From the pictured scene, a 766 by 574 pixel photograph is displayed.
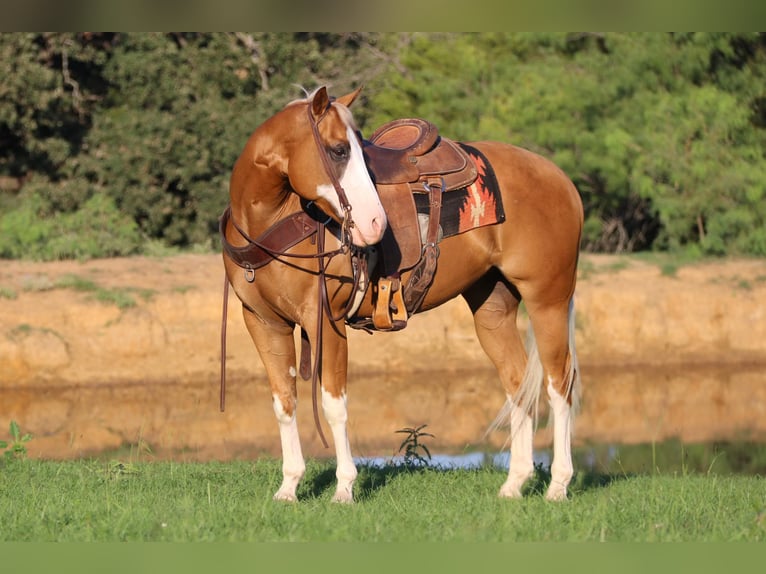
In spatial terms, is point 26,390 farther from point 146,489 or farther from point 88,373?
point 146,489

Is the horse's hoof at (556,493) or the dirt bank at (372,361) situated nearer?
the horse's hoof at (556,493)

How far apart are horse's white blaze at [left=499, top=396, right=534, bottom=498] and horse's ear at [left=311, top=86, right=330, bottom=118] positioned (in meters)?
2.37

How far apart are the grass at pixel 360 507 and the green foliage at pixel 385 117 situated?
1284 centimetres

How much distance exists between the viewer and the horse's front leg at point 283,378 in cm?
630

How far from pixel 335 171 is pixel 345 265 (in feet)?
2.12

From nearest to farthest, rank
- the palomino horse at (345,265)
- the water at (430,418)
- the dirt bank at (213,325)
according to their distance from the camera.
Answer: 1. the palomino horse at (345,265)
2. the water at (430,418)
3. the dirt bank at (213,325)

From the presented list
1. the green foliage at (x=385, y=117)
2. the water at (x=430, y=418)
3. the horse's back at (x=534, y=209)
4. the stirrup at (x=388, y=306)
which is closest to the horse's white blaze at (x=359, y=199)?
the stirrup at (x=388, y=306)

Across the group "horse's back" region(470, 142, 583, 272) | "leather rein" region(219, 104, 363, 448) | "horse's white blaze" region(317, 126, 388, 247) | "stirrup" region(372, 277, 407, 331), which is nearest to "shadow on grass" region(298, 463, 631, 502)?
"leather rein" region(219, 104, 363, 448)

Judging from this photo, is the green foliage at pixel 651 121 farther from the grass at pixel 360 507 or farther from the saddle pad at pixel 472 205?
the saddle pad at pixel 472 205

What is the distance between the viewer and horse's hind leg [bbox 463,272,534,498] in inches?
274

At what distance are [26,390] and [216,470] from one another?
28.9ft

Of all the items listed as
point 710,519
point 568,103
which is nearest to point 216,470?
point 710,519

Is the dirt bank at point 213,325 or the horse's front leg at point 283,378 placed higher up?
the horse's front leg at point 283,378

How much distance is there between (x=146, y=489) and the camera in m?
6.68
